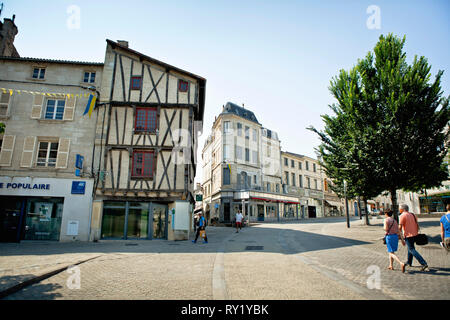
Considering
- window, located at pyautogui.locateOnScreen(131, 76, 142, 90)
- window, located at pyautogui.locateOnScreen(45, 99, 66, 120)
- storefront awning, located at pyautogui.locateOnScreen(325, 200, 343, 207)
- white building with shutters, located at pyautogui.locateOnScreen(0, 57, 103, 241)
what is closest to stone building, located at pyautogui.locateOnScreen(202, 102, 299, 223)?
storefront awning, located at pyautogui.locateOnScreen(325, 200, 343, 207)

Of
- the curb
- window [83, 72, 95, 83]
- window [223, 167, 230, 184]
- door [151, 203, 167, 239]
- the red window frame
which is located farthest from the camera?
window [223, 167, 230, 184]

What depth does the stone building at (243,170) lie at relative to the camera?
31.4 metres

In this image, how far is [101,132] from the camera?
14.3 m

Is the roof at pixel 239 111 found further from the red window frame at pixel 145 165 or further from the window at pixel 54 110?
the window at pixel 54 110

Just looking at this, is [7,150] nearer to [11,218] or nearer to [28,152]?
[28,152]

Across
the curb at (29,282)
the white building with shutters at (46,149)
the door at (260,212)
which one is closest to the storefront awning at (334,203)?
the door at (260,212)

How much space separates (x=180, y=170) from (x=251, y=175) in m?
20.8

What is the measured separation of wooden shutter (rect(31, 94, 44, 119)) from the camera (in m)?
14.2

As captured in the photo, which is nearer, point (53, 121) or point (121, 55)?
point (53, 121)

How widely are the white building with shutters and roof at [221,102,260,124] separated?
21.3m

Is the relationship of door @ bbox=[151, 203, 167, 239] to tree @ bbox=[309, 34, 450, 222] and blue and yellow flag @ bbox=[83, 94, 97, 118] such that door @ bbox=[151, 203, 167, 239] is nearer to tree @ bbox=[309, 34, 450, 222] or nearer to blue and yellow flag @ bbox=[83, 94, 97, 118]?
blue and yellow flag @ bbox=[83, 94, 97, 118]
